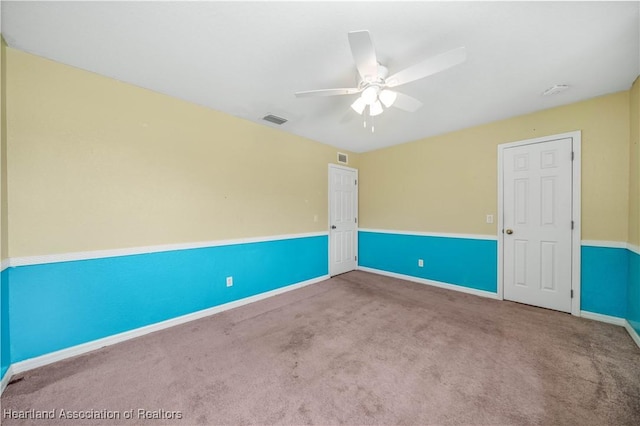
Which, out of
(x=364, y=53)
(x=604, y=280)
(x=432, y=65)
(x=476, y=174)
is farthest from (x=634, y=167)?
(x=364, y=53)

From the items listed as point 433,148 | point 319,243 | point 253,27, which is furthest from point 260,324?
point 433,148

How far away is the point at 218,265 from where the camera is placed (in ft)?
9.39

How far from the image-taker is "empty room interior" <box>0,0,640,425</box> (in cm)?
149

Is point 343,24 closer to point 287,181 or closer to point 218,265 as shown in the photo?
point 287,181

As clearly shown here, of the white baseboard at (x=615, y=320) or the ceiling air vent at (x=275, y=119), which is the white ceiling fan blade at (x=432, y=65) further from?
the white baseboard at (x=615, y=320)

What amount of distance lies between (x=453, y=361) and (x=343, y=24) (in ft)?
8.99

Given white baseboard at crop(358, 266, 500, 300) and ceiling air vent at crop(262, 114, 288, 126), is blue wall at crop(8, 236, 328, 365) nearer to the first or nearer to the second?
ceiling air vent at crop(262, 114, 288, 126)

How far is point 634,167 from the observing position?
2252 millimetres

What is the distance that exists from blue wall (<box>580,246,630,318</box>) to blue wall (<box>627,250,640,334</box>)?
0.09m

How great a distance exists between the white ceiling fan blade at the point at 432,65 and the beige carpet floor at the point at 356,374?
7.34 feet

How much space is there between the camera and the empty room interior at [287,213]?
149cm

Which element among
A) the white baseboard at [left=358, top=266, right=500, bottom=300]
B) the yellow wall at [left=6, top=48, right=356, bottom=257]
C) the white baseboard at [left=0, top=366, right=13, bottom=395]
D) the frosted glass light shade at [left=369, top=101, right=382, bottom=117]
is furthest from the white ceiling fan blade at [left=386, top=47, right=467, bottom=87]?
the white baseboard at [left=0, top=366, right=13, bottom=395]

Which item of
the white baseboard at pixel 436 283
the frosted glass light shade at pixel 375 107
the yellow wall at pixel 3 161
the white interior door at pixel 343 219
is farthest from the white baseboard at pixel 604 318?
the yellow wall at pixel 3 161

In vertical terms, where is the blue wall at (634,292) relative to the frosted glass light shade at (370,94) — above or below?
below
